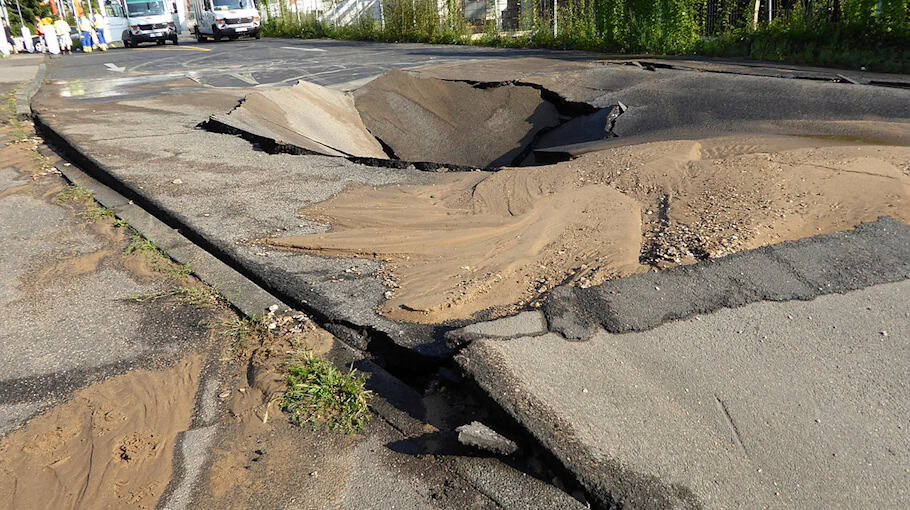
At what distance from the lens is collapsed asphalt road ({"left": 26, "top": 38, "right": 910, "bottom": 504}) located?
3.19 m

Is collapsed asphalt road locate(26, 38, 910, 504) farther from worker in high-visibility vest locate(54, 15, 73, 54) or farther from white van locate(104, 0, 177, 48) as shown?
worker in high-visibility vest locate(54, 15, 73, 54)

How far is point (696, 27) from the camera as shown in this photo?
12891 millimetres

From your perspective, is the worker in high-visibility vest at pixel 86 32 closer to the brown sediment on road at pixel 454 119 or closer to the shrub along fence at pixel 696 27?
the shrub along fence at pixel 696 27

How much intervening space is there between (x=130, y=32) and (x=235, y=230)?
29.0 meters

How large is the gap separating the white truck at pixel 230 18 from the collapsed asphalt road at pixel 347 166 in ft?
65.5

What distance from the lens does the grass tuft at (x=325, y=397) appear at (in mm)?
2619


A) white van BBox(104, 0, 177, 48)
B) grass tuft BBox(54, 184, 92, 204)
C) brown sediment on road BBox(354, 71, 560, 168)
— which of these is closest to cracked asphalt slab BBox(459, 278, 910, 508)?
grass tuft BBox(54, 184, 92, 204)

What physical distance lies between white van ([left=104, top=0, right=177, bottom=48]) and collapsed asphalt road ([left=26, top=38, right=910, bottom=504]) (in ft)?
69.3

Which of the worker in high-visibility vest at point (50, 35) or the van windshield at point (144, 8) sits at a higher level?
the van windshield at point (144, 8)

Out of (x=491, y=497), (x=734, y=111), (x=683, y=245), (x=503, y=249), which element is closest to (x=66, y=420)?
(x=491, y=497)

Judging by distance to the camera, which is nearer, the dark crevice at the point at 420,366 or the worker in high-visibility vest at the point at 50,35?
the dark crevice at the point at 420,366

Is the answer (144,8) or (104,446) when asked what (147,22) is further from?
(104,446)

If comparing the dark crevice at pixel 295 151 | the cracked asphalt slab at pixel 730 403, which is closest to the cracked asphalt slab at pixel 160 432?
the cracked asphalt slab at pixel 730 403

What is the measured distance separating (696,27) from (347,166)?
31.4ft
